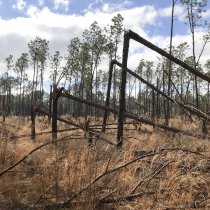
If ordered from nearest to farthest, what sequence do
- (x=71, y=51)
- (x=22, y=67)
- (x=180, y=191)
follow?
1. (x=180, y=191)
2. (x=71, y=51)
3. (x=22, y=67)

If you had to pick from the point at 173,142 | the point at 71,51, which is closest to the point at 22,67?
the point at 71,51

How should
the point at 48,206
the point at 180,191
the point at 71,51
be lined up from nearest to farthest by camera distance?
the point at 48,206 → the point at 180,191 → the point at 71,51

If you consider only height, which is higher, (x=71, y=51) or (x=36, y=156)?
(x=71, y=51)

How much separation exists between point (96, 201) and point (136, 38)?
2759mm

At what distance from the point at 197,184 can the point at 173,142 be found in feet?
10.4

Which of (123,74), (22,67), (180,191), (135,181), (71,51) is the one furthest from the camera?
(22,67)

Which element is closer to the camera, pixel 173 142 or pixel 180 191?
pixel 180 191

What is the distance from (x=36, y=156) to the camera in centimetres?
641

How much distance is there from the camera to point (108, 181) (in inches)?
201

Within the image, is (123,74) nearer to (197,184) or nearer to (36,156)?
(36,156)

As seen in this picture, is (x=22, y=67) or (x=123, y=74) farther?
(x=22, y=67)

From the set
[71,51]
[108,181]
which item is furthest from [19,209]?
[71,51]

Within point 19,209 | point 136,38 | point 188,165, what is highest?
point 136,38

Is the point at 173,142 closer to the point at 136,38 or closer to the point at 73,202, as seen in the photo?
the point at 136,38
